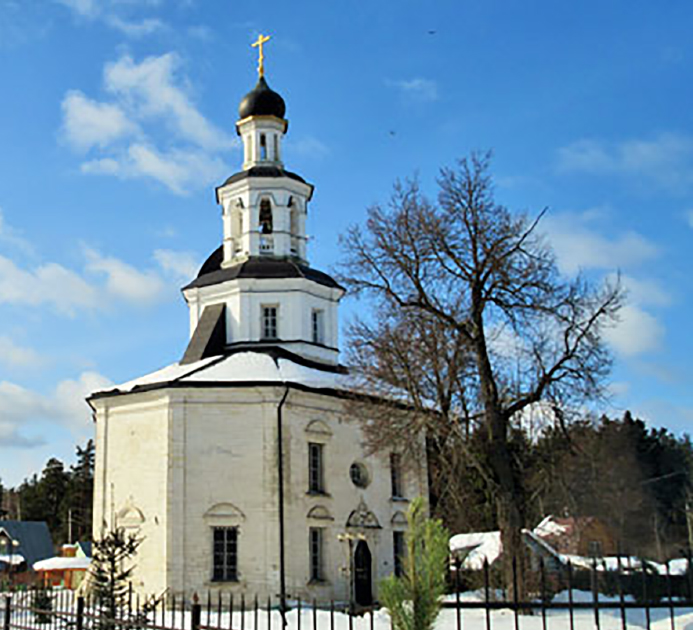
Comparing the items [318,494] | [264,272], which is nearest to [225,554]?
[318,494]

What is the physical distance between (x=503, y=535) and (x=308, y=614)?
5.19 metres

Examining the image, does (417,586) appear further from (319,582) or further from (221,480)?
(319,582)

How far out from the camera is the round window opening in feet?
92.7

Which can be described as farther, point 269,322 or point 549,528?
point 549,528

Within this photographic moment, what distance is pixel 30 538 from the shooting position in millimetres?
60406

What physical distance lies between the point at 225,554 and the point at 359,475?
18.2 ft

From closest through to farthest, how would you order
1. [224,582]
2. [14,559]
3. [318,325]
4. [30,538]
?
1. [224,582]
2. [318,325]
3. [14,559]
4. [30,538]

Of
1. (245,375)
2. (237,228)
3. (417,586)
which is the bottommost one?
(417,586)

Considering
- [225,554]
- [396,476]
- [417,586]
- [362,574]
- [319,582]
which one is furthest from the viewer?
[396,476]

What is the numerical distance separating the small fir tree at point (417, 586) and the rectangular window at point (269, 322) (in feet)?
73.0

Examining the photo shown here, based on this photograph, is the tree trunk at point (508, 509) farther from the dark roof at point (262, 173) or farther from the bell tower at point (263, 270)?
the dark roof at point (262, 173)

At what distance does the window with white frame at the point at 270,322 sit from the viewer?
30.1 m

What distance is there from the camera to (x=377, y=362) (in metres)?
22.1

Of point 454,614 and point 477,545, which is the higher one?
point 477,545
